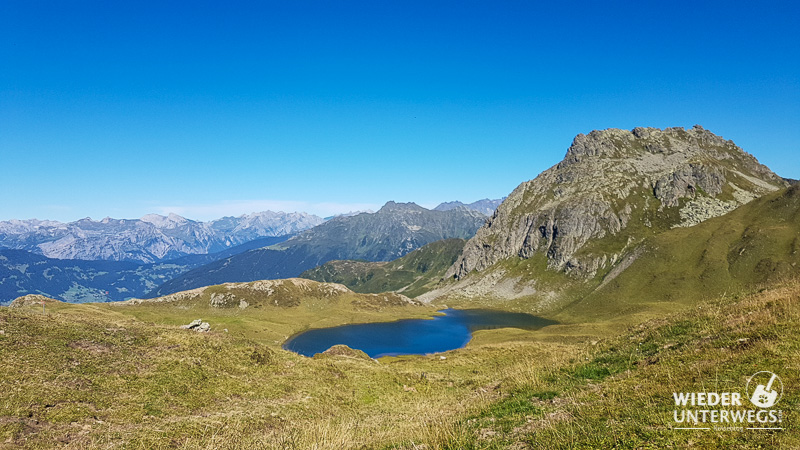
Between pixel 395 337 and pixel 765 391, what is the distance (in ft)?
498

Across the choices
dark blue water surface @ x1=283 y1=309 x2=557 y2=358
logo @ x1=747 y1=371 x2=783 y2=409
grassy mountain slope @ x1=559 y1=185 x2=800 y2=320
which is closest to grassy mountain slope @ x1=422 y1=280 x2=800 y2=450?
logo @ x1=747 y1=371 x2=783 y2=409

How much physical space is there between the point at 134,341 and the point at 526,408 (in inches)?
1308

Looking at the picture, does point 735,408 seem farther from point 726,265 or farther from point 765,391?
point 726,265

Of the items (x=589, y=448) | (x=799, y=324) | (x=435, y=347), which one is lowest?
(x=435, y=347)

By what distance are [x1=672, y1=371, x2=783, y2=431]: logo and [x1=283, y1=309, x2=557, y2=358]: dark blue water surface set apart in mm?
111635

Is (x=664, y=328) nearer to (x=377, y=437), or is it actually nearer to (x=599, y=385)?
(x=599, y=385)

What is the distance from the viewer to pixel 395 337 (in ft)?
511

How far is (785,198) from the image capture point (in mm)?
198750

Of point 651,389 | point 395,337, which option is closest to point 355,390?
point 651,389

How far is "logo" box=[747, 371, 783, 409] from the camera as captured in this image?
10.3 meters

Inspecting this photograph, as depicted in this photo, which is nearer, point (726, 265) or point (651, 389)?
point (651, 389)

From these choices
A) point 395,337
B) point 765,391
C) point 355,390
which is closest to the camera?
point 765,391

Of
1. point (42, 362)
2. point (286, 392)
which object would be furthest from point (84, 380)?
point (286, 392)

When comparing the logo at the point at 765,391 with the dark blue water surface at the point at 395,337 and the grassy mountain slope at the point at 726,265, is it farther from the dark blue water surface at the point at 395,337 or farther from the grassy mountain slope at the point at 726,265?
the grassy mountain slope at the point at 726,265
